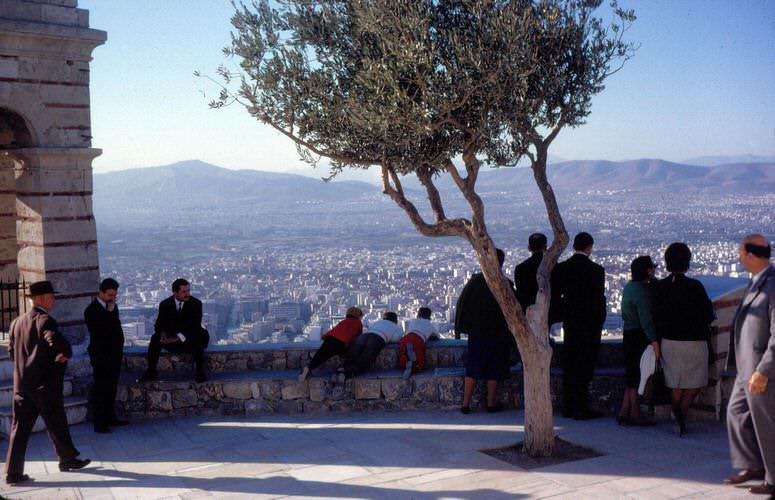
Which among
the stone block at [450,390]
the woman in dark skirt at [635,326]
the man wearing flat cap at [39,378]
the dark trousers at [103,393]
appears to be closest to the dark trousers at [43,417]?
the man wearing flat cap at [39,378]

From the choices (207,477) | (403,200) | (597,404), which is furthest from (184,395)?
(597,404)

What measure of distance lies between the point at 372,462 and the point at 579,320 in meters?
3.04

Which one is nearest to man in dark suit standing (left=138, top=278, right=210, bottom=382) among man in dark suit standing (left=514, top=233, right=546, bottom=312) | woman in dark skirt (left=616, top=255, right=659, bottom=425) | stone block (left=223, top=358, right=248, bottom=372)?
stone block (left=223, top=358, right=248, bottom=372)

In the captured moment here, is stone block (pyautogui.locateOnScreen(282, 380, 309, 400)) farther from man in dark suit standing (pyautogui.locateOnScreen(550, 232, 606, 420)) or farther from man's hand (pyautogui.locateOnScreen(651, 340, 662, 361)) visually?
man's hand (pyautogui.locateOnScreen(651, 340, 662, 361))

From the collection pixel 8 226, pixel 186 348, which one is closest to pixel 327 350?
pixel 186 348

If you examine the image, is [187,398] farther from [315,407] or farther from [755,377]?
[755,377]

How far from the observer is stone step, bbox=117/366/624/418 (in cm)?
953

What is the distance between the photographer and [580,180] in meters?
51.8

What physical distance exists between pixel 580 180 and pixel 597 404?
4454 centimetres

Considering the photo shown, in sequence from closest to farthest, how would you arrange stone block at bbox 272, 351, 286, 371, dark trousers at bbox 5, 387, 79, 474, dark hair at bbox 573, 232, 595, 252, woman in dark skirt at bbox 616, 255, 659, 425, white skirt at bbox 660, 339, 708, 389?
dark trousers at bbox 5, 387, 79, 474 → white skirt at bbox 660, 339, 708, 389 → woman in dark skirt at bbox 616, 255, 659, 425 → dark hair at bbox 573, 232, 595, 252 → stone block at bbox 272, 351, 286, 371

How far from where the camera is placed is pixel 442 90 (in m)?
6.61

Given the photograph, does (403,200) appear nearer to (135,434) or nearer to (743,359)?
(743,359)

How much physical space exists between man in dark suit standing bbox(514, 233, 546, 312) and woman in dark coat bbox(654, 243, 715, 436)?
5.01ft

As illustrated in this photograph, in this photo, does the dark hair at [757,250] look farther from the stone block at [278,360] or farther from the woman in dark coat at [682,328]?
the stone block at [278,360]
